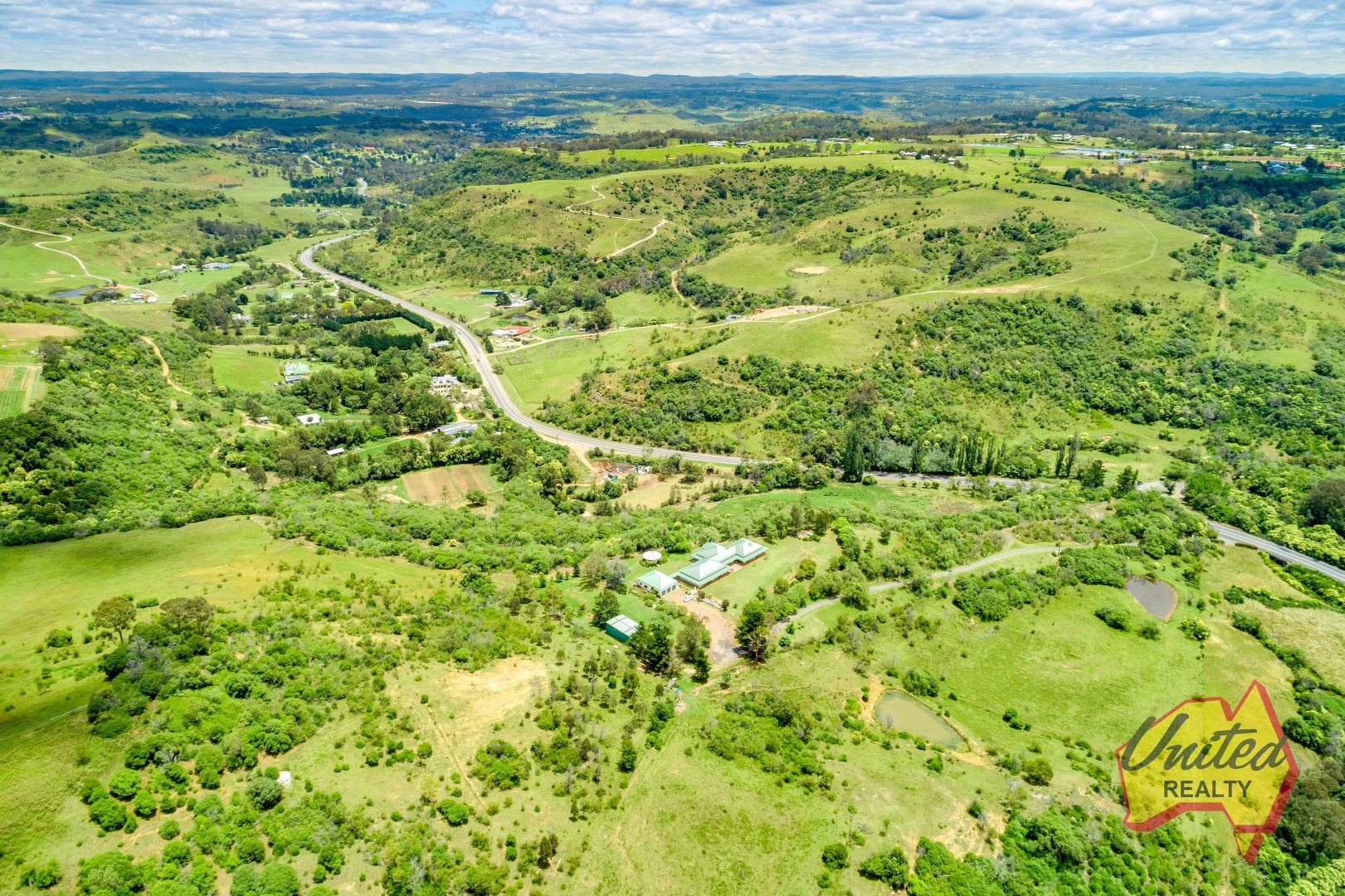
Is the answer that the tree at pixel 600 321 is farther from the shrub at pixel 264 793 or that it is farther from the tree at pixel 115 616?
the shrub at pixel 264 793

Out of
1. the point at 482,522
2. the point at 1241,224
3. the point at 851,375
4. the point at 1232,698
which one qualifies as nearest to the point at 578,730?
the point at 482,522

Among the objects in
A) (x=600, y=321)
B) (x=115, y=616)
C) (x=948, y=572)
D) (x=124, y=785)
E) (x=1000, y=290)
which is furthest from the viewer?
(x=600, y=321)

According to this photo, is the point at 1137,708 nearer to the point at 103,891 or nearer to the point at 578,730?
the point at 578,730

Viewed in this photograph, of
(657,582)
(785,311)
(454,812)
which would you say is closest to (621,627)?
(657,582)

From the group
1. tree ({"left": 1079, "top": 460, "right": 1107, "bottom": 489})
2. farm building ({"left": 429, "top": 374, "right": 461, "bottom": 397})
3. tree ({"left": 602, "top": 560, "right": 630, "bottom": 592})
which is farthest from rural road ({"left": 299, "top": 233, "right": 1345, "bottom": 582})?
tree ({"left": 602, "top": 560, "right": 630, "bottom": 592})

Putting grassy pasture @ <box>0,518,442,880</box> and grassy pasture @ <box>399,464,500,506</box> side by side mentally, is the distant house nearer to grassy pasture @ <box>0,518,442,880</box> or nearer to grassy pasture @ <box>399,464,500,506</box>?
grassy pasture @ <box>399,464,500,506</box>

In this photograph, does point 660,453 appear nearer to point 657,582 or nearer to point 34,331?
point 657,582

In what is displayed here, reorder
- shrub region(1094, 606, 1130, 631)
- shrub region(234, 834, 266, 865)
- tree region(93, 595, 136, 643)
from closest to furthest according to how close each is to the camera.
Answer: shrub region(234, 834, 266, 865), tree region(93, 595, 136, 643), shrub region(1094, 606, 1130, 631)
